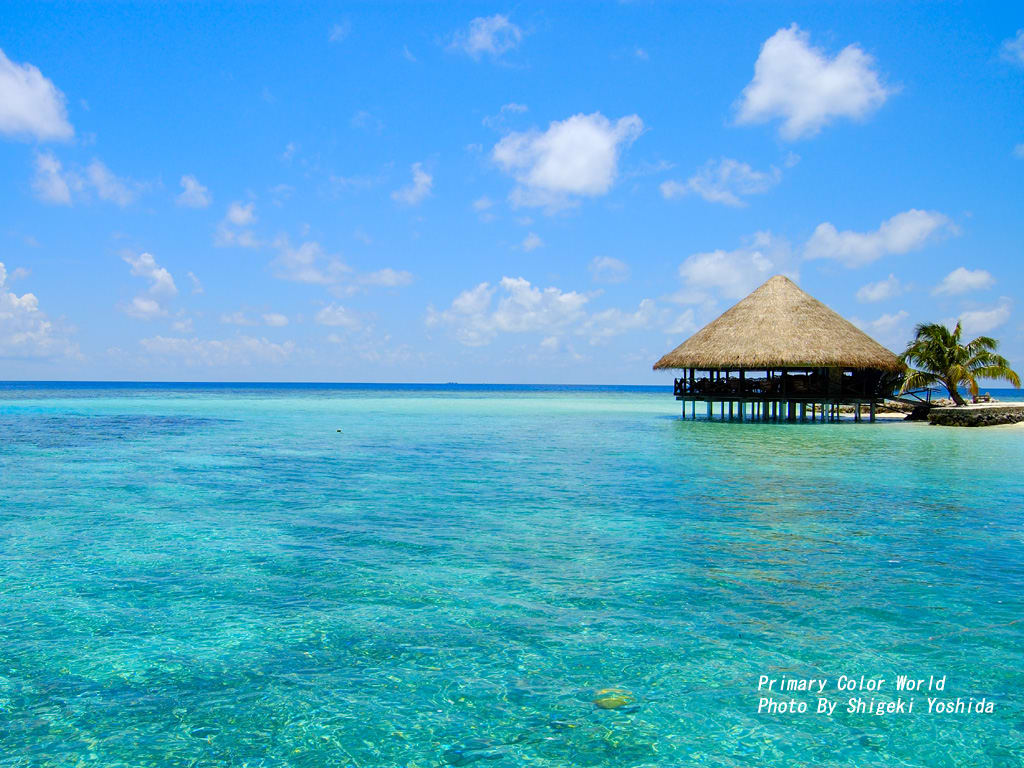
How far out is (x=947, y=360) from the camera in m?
30.8

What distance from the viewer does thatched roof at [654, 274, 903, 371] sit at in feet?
91.7

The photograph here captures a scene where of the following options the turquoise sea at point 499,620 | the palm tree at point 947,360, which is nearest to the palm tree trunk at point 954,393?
the palm tree at point 947,360

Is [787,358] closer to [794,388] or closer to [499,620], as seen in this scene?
[794,388]

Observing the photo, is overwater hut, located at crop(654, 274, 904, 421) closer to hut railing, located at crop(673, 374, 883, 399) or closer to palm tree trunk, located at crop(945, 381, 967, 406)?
hut railing, located at crop(673, 374, 883, 399)

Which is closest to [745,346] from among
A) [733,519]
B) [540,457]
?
[540,457]

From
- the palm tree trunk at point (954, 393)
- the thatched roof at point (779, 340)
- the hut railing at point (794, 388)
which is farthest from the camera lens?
the palm tree trunk at point (954, 393)

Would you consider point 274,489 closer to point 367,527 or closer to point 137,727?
point 367,527

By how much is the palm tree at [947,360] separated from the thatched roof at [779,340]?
70.7 inches

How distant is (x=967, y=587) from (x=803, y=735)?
3.45 meters

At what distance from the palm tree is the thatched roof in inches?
70.7

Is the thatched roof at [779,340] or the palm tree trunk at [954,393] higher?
the thatched roof at [779,340]

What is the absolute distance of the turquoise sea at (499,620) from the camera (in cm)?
400

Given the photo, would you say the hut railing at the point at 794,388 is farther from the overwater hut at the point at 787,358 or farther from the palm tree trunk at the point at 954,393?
the palm tree trunk at the point at 954,393

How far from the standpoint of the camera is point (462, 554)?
303 inches
